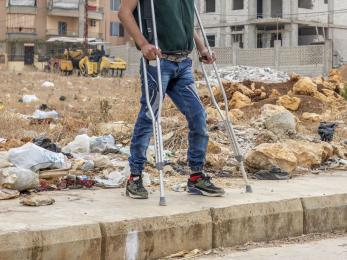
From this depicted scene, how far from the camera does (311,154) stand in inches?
287

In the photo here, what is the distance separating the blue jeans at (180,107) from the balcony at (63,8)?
2178 inches

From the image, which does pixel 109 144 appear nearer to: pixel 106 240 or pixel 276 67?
pixel 106 240

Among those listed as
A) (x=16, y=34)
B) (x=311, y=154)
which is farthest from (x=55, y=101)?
(x=16, y=34)

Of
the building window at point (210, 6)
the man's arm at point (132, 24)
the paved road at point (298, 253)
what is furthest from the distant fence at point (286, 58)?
the paved road at point (298, 253)

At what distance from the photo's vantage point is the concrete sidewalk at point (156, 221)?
150 inches

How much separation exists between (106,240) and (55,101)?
13563 mm

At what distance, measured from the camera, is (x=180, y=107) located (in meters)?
5.15

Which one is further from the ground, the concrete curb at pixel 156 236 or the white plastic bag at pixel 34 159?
the white plastic bag at pixel 34 159

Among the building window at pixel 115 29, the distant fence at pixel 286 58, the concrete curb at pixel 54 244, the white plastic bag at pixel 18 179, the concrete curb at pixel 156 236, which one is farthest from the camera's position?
the building window at pixel 115 29

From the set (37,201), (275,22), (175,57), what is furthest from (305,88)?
(275,22)

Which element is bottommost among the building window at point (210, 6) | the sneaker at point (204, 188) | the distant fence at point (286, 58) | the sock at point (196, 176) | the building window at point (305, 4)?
the sneaker at point (204, 188)

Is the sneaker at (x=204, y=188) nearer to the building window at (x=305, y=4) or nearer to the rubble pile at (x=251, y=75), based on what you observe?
the rubble pile at (x=251, y=75)

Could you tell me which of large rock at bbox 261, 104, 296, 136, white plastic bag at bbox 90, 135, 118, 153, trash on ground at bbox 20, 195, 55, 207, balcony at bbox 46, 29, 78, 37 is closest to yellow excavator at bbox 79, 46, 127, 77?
balcony at bbox 46, 29, 78, 37

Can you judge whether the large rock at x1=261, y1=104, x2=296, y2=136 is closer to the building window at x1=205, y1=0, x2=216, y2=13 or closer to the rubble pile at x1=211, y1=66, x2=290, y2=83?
the rubble pile at x1=211, y1=66, x2=290, y2=83
